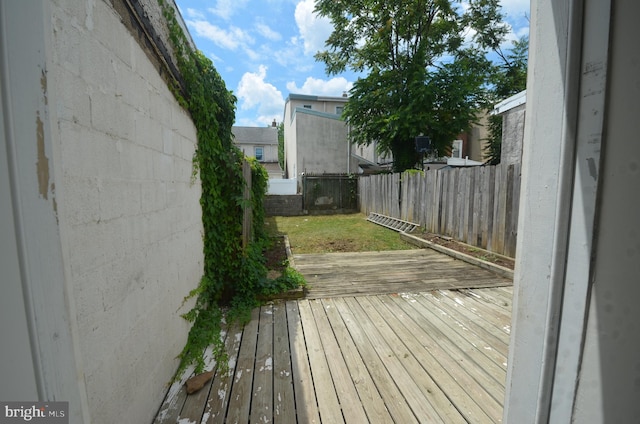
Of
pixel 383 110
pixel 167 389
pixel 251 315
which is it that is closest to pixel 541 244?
pixel 167 389

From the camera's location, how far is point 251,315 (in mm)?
2928

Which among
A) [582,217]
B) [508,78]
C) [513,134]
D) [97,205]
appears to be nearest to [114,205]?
[97,205]

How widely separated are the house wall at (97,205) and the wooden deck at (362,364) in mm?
541

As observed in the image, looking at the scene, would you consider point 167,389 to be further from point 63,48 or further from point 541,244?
point 541,244

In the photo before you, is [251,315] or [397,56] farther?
[397,56]

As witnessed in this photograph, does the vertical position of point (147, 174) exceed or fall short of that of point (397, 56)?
it falls short

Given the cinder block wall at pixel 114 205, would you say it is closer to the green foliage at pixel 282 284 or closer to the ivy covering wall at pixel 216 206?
the ivy covering wall at pixel 216 206

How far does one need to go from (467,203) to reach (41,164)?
6.05 metres

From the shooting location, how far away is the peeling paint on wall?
0.62m

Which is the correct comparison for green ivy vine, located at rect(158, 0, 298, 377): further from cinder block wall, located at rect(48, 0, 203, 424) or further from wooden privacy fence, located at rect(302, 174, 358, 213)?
wooden privacy fence, located at rect(302, 174, 358, 213)

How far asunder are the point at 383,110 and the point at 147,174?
13.5 metres

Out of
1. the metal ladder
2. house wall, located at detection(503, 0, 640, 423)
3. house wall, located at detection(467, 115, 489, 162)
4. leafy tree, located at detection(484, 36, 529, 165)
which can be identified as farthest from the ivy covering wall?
house wall, located at detection(467, 115, 489, 162)

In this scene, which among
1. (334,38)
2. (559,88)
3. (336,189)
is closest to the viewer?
(559,88)

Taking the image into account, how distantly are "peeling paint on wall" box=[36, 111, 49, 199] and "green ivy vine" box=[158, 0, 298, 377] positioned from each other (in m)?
1.89
